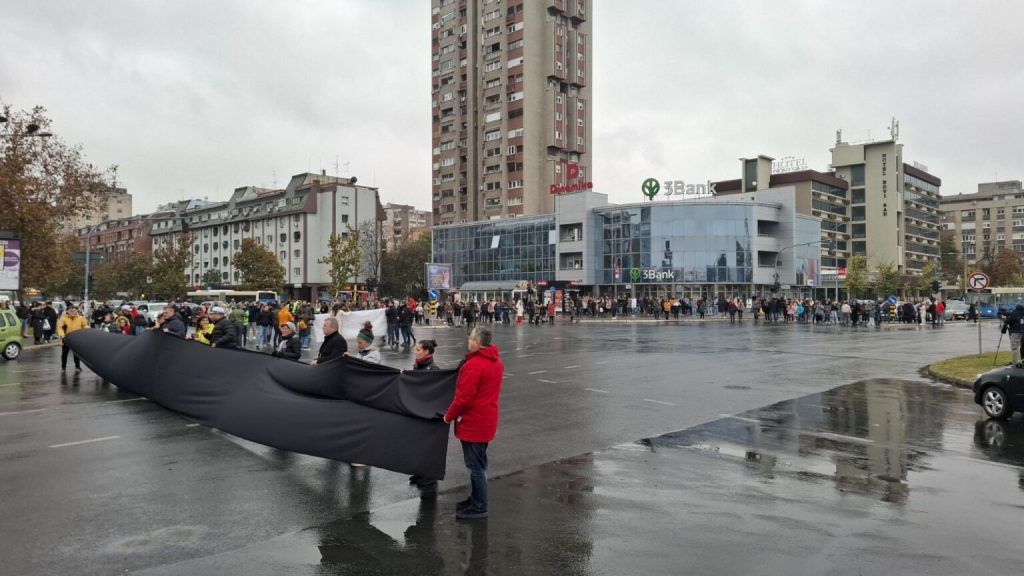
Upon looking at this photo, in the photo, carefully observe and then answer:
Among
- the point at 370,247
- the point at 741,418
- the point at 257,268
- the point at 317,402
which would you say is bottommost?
the point at 741,418

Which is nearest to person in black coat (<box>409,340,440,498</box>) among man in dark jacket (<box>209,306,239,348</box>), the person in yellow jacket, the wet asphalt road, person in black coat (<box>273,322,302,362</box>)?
the wet asphalt road

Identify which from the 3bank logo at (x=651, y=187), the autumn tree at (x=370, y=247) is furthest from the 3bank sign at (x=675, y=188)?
the autumn tree at (x=370, y=247)

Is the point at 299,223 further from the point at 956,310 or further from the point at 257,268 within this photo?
the point at 956,310

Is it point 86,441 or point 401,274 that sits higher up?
point 401,274

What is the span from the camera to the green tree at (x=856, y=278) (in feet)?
277

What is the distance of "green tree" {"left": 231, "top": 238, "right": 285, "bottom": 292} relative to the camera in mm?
87875

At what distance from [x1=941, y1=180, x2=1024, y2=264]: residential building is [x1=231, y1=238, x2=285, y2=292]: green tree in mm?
127415

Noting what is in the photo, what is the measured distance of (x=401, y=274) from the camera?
90875mm

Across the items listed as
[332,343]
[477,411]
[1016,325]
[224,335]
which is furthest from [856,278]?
[477,411]

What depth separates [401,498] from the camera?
22.7 feet

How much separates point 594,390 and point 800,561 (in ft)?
30.8

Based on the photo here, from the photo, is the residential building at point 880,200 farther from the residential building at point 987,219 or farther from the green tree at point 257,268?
the green tree at point 257,268

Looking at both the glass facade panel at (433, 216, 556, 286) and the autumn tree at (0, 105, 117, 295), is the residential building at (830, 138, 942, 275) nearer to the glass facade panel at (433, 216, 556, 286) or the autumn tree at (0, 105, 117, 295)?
the glass facade panel at (433, 216, 556, 286)

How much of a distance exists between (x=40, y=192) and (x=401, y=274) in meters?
58.0
